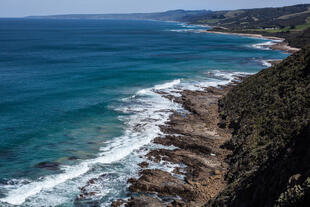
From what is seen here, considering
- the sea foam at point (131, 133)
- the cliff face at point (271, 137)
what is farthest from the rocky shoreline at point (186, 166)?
the sea foam at point (131, 133)

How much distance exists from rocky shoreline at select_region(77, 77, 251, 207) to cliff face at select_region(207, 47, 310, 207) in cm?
135

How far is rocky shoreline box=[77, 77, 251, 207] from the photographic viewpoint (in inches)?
825

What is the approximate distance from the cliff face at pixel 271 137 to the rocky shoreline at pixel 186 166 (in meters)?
1.35

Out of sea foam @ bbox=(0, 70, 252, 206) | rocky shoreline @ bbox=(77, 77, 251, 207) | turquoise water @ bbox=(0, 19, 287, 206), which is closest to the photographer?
rocky shoreline @ bbox=(77, 77, 251, 207)

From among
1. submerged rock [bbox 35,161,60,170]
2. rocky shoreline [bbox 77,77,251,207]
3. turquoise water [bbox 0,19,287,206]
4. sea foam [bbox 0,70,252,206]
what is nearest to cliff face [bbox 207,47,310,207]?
rocky shoreline [bbox 77,77,251,207]

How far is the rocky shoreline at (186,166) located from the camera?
2095 cm

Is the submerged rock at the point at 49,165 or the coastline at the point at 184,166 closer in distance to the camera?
the coastline at the point at 184,166

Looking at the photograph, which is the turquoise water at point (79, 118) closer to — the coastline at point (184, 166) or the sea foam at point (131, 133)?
the sea foam at point (131, 133)

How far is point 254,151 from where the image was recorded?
2347cm

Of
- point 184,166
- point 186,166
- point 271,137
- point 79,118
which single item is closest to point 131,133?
point 79,118

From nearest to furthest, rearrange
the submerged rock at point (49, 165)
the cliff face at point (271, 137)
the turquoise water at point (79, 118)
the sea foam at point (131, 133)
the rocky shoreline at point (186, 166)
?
the cliff face at point (271, 137), the rocky shoreline at point (186, 166), the sea foam at point (131, 133), the turquoise water at point (79, 118), the submerged rock at point (49, 165)

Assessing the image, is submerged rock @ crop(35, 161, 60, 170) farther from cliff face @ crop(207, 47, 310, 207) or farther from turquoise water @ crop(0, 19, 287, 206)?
cliff face @ crop(207, 47, 310, 207)

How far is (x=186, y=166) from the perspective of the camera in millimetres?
25125

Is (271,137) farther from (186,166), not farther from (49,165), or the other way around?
(49,165)
